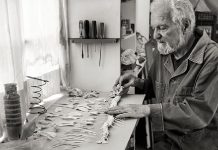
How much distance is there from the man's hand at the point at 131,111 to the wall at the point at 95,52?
3.29 ft

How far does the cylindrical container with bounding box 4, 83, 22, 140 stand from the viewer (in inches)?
59.6

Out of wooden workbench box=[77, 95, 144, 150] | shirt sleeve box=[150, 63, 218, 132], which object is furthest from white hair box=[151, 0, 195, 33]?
wooden workbench box=[77, 95, 144, 150]

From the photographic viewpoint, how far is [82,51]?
107 inches

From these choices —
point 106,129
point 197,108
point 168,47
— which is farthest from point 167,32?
point 106,129

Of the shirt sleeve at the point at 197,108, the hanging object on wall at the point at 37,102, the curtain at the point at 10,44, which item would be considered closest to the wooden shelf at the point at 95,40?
the hanging object on wall at the point at 37,102

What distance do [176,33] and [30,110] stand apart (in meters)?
1.23

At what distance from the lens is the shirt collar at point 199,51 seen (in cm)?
169

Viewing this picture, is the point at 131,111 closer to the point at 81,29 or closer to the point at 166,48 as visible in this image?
the point at 166,48

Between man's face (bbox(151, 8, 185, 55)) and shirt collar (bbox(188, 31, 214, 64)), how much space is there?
10 centimetres

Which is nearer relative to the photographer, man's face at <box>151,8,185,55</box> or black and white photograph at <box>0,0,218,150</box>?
black and white photograph at <box>0,0,218,150</box>

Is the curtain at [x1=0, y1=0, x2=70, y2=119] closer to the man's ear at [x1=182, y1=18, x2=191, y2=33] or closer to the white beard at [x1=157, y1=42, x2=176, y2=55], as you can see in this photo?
the white beard at [x1=157, y1=42, x2=176, y2=55]

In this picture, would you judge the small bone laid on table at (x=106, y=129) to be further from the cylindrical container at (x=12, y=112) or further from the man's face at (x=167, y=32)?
the man's face at (x=167, y=32)

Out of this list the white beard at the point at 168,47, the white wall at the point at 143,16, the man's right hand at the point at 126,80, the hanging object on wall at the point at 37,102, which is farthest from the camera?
the white wall at the point at 143,16

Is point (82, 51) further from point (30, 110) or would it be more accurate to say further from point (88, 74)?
point (30, 110)
